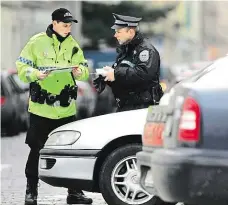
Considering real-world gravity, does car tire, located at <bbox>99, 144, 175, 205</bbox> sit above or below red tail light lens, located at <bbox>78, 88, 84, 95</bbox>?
above

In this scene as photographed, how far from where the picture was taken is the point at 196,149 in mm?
6688

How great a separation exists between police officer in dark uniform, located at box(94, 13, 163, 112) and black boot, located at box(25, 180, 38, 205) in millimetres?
1154

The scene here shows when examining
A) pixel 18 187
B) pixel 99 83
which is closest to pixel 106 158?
pixel 99 83

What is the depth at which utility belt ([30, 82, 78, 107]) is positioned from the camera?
10.1m

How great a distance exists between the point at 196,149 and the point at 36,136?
12.2 feet

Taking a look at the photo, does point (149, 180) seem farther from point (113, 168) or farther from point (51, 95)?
point (51, 95)

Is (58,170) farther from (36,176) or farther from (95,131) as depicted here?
(36,176)

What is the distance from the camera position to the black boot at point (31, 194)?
10109 millimetres

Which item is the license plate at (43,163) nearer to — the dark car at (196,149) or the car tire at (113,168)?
the car tire at (113,168)

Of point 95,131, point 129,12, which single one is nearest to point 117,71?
point 95,131

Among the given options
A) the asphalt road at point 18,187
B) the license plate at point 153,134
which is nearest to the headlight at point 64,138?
the asphalt road at point 18,187

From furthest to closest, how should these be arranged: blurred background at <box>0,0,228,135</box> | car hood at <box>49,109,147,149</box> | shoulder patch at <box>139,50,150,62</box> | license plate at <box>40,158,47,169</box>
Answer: blurred background at <box>0,0,228,135</box>
shoulder patch at <box>139,50,150,62</box>
license plate at <box>40,158,47,169</box>
car hood at <box>49,109,147,149</box>

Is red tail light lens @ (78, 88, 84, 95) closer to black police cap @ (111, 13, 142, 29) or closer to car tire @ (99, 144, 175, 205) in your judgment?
black police cap @ (111, 13, 142, 29)

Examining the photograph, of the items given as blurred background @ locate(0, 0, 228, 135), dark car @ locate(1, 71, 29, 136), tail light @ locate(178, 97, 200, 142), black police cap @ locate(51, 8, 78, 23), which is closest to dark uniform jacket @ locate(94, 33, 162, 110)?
black police cap @ locate(51, 8, 78, 23)
